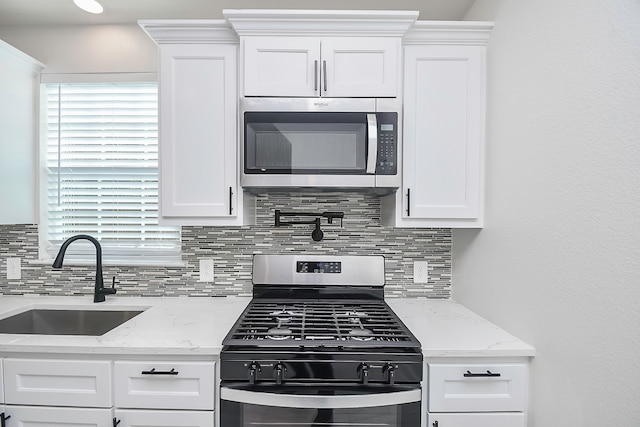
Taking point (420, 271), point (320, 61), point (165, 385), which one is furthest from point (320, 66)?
point (165, 385)

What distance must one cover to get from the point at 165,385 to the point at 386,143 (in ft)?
4.58

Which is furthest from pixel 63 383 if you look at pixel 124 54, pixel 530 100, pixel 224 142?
pixel 530 100

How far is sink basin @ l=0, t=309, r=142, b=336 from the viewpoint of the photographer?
187 centimetres

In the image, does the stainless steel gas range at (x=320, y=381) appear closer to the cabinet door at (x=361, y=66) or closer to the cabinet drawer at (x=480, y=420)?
the cabinet drawer at (x=480, y=420)

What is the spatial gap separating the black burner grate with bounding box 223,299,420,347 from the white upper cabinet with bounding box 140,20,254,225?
56cm

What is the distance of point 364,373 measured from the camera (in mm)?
1360

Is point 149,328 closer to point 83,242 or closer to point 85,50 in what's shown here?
point 83,242

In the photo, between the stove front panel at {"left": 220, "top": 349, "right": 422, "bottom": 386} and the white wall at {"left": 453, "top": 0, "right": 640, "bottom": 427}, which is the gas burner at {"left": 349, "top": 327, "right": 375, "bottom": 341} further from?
the white wall at {"left": 453, "top": 0, "right": 640, "bottom": 427}

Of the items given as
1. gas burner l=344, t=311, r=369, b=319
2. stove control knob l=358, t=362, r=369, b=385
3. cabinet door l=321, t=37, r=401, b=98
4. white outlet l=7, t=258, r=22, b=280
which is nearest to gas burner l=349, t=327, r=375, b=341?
stove control knob l=358, t=362, r=369, b=385

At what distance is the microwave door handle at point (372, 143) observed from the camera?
167 centimetres

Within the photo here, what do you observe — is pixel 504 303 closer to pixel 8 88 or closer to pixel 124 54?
pixel 124 54

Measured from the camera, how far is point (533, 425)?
4.60 ft

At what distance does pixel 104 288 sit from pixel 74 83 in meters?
1.23

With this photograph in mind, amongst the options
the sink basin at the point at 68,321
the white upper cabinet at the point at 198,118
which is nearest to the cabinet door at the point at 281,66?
the white upper cabinet at the point at 198,118
